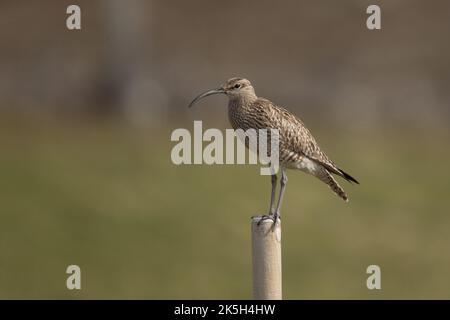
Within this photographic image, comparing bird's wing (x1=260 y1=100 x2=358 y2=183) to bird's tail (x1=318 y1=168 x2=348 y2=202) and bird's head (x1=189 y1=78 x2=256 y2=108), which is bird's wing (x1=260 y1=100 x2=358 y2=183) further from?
Result: bird's head (x1=189 y1=78 x2=256 y2=108)

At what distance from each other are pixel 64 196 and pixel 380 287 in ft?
21.7

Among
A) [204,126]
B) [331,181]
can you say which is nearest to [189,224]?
[204,126]

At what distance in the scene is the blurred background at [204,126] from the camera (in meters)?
19.1

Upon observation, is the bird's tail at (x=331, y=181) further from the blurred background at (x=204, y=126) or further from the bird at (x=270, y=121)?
the blurred background at (x=204, y=126)

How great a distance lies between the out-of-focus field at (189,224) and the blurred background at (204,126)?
0.14 ft

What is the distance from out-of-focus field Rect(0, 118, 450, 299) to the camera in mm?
18453

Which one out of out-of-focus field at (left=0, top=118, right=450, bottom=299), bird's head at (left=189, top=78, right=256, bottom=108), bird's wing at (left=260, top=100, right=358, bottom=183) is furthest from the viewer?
out-of-focus field at (left=0, top=118, right=450, bottom=299)

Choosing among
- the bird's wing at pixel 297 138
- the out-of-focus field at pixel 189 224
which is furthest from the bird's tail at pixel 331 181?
the out-of-focus field at pixel 189 224

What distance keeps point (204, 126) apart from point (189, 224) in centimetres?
360

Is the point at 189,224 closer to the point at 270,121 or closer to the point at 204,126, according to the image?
the point at 204,126

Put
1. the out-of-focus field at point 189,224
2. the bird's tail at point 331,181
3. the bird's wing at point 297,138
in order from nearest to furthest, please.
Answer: the bird's wing at point 297,138 → the bird's tail at point 331,181 → the out-of-focus field at point 189,224

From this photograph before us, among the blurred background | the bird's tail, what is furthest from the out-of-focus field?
the bird's tail

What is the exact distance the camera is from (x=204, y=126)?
2366 centimetres

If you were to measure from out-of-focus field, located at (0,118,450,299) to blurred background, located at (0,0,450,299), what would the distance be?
0.14 feet
